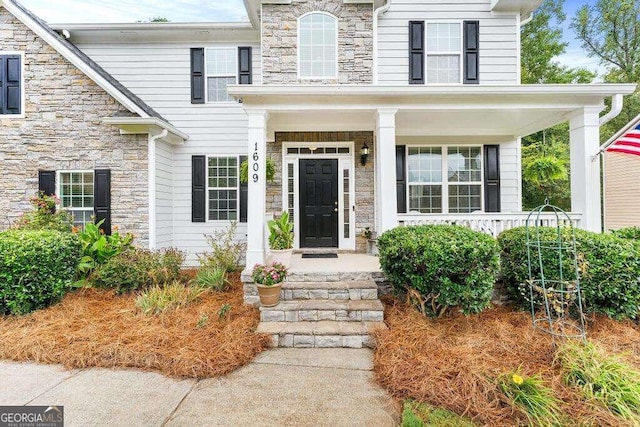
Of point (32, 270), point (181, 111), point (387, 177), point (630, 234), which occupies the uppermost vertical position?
point (181, 111)

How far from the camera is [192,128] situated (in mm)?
7699

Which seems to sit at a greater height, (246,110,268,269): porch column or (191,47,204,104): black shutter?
(191,47,204,104): black shutter

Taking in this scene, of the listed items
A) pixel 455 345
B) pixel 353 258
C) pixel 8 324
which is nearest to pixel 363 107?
pixel 353 258

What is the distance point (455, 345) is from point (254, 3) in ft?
24.8

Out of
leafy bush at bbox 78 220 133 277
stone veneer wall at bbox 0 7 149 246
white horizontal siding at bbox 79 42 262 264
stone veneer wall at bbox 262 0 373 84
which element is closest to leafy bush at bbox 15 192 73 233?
stone veneer wall at bbox 0 7 149 246

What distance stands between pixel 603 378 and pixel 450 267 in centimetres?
159

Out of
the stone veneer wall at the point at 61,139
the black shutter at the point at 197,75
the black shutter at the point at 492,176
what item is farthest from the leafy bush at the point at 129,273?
the black shutter at the point at 492,176

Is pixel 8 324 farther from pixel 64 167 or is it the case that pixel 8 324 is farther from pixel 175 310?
pixel 64 167

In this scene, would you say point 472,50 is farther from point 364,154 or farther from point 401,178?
point 364,154

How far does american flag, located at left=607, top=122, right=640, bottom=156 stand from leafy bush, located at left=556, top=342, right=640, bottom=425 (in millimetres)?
4240

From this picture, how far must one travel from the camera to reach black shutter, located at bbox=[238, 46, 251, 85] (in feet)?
25.3

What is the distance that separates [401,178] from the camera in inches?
295

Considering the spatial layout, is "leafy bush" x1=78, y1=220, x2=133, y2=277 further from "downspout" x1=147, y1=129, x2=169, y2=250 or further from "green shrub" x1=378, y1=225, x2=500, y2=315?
"green shrub" x1=378, y1=225, x2=500, y2=315

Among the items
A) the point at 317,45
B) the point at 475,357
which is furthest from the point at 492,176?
the point at 475,357
